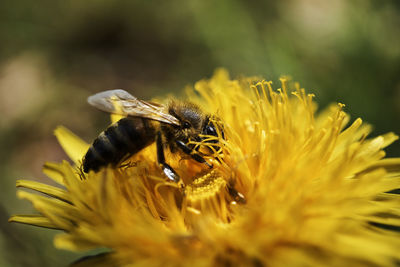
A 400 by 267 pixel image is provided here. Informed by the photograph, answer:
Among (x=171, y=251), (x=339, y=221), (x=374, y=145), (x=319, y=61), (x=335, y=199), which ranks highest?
(x=319, y=61)

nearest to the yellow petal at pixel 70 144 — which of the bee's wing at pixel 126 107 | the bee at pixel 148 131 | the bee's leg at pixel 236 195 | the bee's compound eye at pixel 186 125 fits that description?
the bee at pixel 148 131

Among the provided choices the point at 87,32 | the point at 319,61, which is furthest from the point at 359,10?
the point at 87,32

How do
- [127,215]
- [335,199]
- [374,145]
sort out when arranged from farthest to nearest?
[374,145] < [127,215] < [335,199]

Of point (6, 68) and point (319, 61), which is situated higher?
point (319, 61)

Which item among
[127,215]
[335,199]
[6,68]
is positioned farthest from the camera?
[6,68]

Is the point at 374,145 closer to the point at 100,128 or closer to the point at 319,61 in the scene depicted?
the point at 319,61

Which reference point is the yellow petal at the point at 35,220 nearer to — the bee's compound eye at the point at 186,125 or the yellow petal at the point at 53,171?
the yellow petal at the point at 53,171
